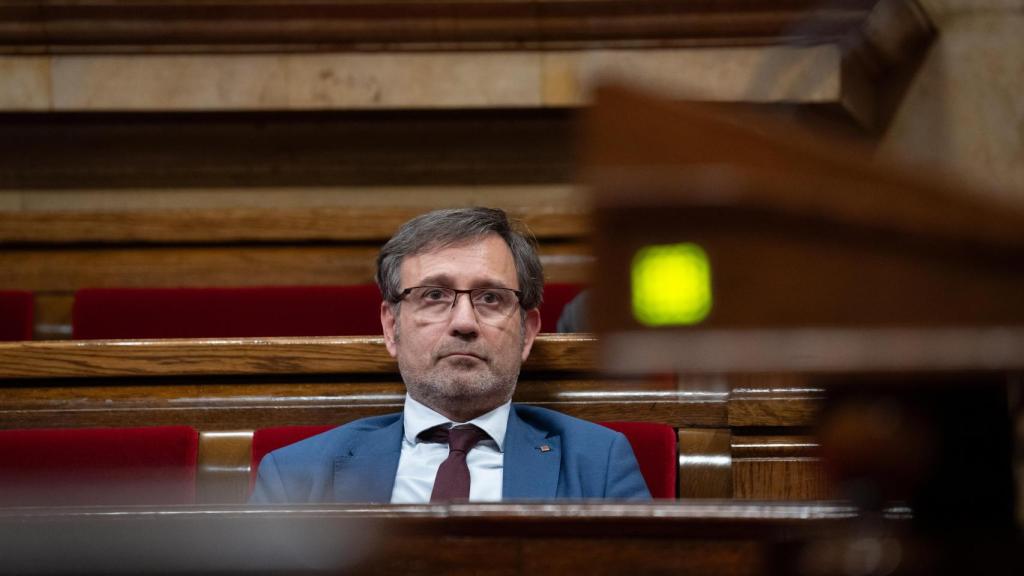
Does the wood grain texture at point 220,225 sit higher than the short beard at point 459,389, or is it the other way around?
the wood grain texture at point 220,225

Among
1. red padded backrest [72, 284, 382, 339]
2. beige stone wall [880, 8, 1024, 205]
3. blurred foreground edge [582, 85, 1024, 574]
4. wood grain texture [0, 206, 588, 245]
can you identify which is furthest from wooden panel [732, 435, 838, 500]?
beige stone wall [880, 8, 1024, 205]

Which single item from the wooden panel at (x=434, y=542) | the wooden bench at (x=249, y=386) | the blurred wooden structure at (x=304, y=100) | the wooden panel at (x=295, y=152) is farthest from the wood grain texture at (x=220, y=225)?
the wooden panel at (x=434, y=542)

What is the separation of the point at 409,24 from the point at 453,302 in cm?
77

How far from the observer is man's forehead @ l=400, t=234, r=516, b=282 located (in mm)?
949

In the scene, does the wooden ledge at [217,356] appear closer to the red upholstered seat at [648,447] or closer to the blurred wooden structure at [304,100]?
the red upholstered seat at [648,447]

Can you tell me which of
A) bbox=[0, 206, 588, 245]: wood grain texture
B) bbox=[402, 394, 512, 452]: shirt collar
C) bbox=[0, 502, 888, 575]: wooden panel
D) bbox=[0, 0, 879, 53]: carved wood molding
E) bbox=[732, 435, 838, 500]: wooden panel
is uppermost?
bbox=[0, 0, 879, 53]: carved wood molding

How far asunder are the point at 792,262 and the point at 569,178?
1501 millimetres

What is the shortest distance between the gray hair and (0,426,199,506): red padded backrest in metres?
0.23

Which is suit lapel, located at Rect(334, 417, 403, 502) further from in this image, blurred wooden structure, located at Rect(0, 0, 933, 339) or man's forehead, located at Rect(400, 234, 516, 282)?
blurred wooden structure, located at Rect(0, 0, 933, 339)

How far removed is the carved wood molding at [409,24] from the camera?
1568 mm

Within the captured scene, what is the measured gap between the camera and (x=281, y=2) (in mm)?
1562

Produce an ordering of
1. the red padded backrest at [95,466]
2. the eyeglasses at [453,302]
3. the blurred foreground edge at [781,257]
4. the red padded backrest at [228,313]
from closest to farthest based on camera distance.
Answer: the blurred foreground edge at [781,257] < the red padded backrest at [95,466] < the eyeglasses at [453,302] < the red padded backrest at [228,313]

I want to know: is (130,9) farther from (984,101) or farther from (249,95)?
(984,101)

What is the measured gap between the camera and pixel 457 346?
91cm
